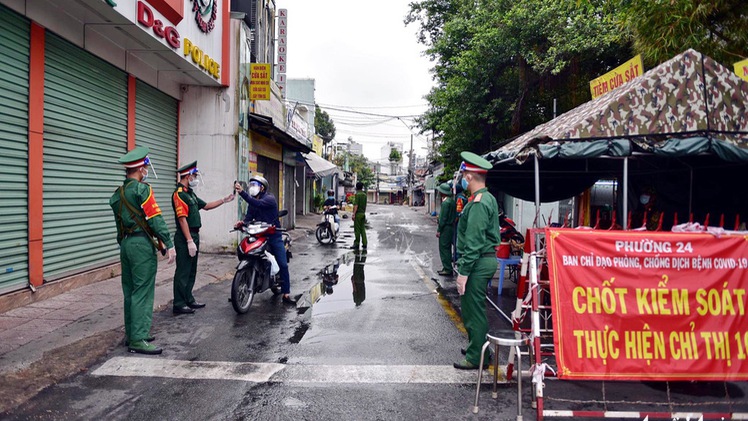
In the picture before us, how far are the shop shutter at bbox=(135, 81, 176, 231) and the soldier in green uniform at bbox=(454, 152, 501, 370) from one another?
7.42 m

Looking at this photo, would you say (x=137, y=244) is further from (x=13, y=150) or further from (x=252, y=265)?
(x=13, y=150)

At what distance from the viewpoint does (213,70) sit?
10.9 m

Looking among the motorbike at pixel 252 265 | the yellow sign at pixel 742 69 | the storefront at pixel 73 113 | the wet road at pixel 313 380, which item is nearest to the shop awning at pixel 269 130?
the storefront at pixel 73 113

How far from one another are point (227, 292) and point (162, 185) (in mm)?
3990

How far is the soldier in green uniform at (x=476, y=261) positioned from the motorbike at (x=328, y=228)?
1141cm

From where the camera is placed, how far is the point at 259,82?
12625 mm

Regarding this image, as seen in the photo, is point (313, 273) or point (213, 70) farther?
point (213, 70)

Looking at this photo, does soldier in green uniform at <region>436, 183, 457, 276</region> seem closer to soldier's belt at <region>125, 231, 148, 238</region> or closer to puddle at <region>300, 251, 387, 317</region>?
puddle at <region>300, 251, 387, 317</region>

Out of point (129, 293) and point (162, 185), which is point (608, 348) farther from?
point (162, 185)

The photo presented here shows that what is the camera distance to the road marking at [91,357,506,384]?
14.1 ft

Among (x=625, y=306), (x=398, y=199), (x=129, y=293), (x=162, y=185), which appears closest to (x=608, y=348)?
(x=625, y=306)

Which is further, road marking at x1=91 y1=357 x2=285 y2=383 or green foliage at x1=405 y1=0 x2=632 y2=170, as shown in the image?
green foliage at x1=405 y1=0 x2=632 y2=170

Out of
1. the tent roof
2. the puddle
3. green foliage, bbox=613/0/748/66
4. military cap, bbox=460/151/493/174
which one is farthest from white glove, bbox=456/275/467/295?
green foliage, bbox=613/0/748/66

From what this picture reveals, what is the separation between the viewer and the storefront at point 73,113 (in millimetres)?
6309
